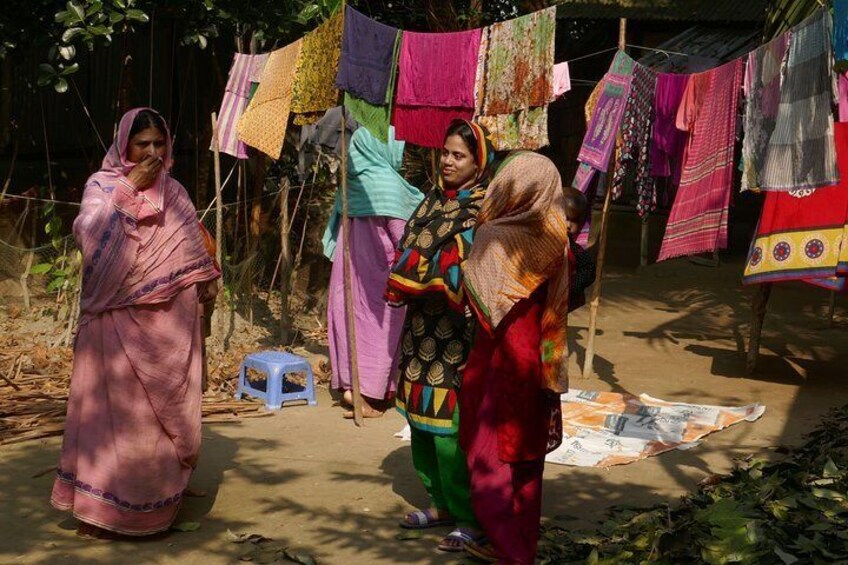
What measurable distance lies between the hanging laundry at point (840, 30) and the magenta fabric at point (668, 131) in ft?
7.23

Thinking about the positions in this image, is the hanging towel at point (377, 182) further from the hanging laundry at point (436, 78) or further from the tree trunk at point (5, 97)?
the tree trunk at point (5, 97)

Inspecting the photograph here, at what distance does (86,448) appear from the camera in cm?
465

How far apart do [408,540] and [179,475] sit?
100 cm

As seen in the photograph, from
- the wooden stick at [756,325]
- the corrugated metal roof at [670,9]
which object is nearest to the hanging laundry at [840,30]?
the wooden stick at [756,325]

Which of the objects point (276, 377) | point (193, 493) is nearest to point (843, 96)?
point (276, 377)

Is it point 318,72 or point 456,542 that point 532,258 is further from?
point 318,72

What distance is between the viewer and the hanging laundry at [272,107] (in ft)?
24.2

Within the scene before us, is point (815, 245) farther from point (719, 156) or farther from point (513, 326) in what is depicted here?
point (513, 326)

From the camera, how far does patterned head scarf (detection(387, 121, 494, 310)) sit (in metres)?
4.56

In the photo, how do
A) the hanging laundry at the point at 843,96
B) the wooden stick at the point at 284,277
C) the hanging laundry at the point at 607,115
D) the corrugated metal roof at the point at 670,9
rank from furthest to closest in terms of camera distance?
the corrugated metal roof at the point at 670,9 → the wooden stick at the point at 284,277 → the hanging laundry at the point at 607,115 → the hanging laundry at the point at 843,96

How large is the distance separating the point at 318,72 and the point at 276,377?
74.8 inches

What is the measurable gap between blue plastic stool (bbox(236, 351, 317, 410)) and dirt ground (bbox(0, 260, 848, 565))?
0.11m

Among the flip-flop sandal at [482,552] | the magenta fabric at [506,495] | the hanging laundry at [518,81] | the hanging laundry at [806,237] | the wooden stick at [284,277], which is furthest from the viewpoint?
the wooden stick at [284,277]

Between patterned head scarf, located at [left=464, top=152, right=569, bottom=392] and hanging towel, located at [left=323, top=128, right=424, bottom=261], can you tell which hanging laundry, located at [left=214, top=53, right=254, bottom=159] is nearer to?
hanging towel, located at [left=323, top=128, right=424, bottom=261]
